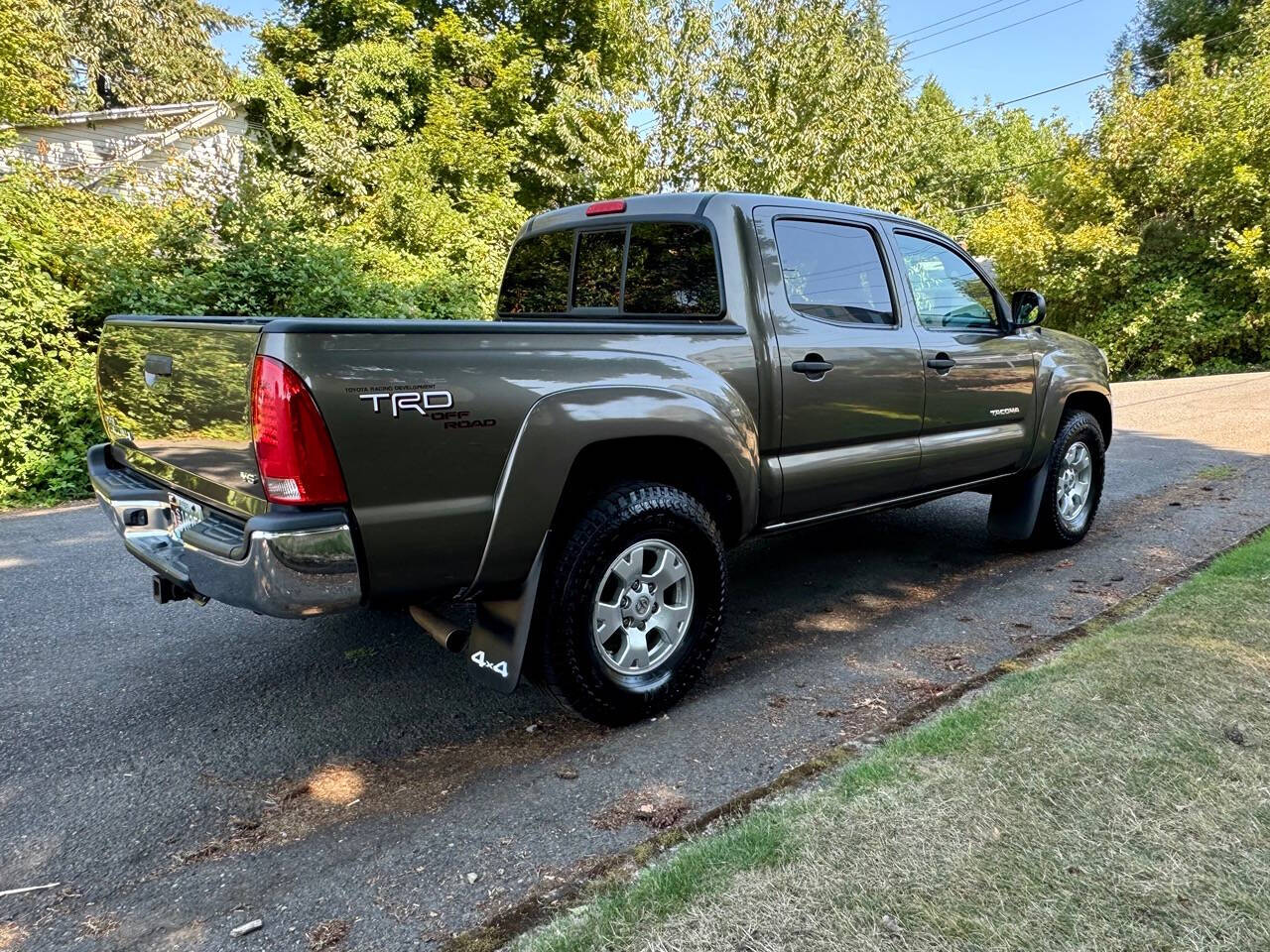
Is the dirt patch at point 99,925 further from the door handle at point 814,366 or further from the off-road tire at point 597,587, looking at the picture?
the door handle at point 814,366

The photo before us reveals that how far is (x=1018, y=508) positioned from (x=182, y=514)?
454 centimetres

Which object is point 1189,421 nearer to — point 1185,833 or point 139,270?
point 1185,833

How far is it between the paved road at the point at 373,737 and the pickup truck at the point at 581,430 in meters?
0.41

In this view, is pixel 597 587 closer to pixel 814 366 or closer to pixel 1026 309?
pixel 814 366

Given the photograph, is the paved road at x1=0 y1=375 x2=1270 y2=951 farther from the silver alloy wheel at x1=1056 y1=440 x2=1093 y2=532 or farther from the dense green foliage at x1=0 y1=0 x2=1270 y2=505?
the dense green foliage at x1=0 y1=0 x2=1270 y2=505

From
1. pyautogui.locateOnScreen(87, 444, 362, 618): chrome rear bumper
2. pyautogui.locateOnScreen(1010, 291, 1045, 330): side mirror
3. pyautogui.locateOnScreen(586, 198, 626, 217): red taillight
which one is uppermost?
pyautogui.locateOnScreen(586, 198, 626, 217): red taillight

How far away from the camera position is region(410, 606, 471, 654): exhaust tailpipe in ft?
9.17

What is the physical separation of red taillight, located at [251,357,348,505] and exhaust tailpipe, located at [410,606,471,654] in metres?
0.66

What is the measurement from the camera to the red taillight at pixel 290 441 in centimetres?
227

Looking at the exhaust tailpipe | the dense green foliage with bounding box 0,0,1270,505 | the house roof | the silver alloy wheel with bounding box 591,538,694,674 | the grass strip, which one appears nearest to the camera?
the grass strip

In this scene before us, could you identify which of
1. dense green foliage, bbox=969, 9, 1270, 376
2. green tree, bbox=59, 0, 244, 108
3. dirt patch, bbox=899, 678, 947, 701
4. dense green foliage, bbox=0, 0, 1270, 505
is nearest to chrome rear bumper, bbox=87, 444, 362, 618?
dirt patch, bbox=899, 678, 947, 701

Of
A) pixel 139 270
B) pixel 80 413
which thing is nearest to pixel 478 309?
pixel 139 270

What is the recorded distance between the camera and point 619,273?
3.88 meters

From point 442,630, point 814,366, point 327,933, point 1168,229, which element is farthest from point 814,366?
point 1168,229
